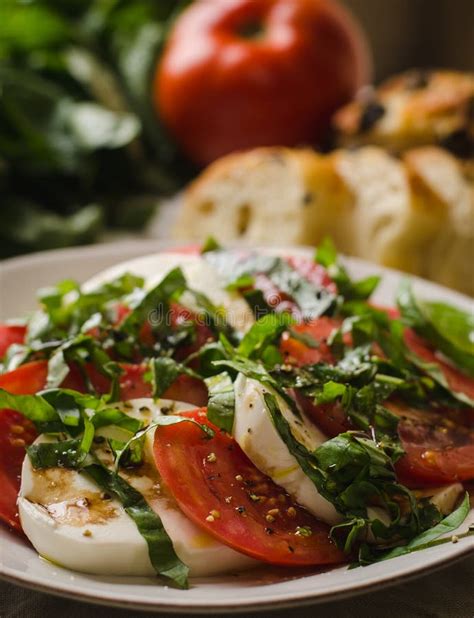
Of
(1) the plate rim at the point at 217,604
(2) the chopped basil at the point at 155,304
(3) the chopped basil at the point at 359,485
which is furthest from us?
(2) the chopped basil at the point at 155,304

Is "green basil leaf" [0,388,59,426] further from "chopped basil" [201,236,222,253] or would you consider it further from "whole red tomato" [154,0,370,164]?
"whole red tomato" [154,0,370,164]

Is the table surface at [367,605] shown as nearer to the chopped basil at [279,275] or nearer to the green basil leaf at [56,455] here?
the green basil leaf at [56,455]

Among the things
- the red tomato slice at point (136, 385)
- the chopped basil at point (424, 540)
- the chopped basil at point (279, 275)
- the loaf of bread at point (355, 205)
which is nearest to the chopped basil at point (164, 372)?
the red tomato slice at point (136, 385)

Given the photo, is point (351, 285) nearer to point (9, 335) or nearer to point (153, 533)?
point (9, 335)

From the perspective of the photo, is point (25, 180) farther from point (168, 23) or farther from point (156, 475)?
point (156, 475)

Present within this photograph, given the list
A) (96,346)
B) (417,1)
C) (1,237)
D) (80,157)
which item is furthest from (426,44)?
(96,346)
